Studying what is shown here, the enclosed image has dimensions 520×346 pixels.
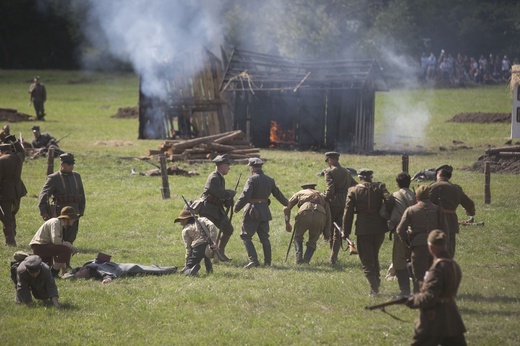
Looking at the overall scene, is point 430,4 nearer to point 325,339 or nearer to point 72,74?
point 72,74

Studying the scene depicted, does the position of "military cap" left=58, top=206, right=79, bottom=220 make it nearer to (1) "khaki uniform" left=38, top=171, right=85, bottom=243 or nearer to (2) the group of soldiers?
(1) "khaki uniform" left=38, top=171, right=85, bottom=243

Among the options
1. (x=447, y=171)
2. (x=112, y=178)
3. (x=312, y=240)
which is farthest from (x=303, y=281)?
(x=112, y=178)

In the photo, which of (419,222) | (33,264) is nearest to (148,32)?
(33,264)

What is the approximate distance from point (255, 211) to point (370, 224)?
2822 mm

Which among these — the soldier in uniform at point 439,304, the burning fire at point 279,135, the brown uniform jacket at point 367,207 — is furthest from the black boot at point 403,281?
the burning fire at point 279,135

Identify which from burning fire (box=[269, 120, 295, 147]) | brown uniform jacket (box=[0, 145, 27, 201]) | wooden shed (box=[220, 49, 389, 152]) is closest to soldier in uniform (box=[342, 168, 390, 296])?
brown uniform jacket (box=[0, 145, 27, 201])

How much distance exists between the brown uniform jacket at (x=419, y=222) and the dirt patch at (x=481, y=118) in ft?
104

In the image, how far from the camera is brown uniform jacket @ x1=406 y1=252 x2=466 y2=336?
9.88m

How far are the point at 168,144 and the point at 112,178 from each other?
375 centimetres

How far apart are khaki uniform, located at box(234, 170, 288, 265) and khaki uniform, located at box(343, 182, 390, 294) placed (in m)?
2.46

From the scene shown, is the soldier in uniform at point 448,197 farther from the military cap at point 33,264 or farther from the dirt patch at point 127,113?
the dirt patch at point 127,113

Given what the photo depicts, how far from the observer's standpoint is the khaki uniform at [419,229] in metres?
13.1

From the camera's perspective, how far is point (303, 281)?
49.5 ft

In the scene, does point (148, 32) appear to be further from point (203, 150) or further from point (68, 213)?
point (68, 213)
